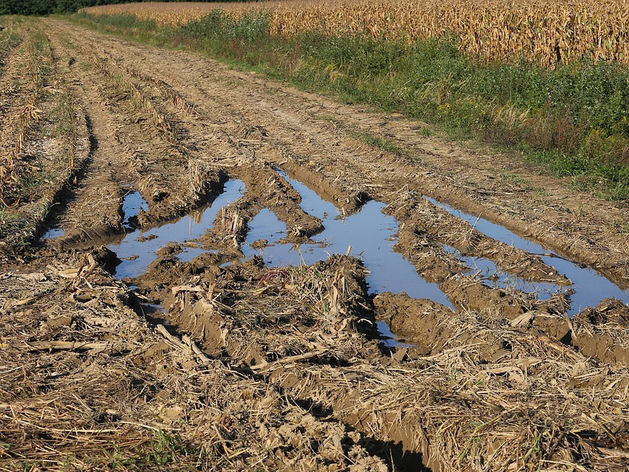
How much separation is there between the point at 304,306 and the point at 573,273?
10.6 ft

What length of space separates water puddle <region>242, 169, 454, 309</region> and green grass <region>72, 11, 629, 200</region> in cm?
325

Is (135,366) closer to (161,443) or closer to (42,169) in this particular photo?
(161,443)

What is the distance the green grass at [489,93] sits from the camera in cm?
Result: 1164

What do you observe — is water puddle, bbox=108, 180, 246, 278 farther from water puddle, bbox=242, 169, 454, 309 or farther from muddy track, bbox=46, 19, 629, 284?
muddy track, bbox=46, 19, 629, 284

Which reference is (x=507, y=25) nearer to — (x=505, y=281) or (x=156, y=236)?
(x=505, y=281)

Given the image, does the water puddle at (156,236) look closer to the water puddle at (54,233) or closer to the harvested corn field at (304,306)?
the harvested corn field at (304,306)

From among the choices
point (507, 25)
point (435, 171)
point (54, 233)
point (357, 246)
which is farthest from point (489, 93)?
point (54, 233)

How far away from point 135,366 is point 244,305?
1360 mm

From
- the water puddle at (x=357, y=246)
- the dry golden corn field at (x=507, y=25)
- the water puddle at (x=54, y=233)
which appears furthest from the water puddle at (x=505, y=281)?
the dry golden corn field at (x=507, y=25)

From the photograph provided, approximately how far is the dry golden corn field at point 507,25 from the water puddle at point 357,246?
6.76 meters

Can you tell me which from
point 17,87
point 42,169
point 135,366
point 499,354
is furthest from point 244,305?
point 17,87

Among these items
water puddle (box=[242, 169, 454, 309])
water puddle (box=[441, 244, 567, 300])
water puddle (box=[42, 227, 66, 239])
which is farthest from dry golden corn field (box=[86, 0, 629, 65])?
water puddle (box=[42, 227, 66, 239])

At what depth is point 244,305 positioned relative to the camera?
6609 millimetres

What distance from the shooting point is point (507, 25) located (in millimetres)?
16469
